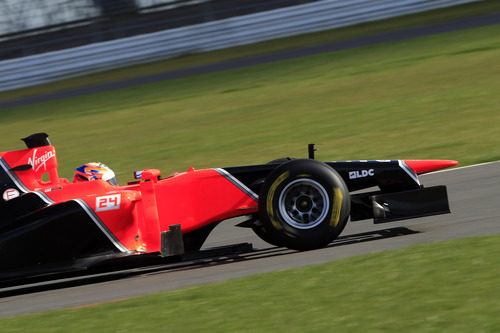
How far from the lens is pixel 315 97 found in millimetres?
16312

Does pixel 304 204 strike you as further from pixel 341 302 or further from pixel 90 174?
pixel 90 174

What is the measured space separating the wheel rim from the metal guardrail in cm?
1634

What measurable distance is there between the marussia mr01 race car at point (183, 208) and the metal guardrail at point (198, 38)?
52.5 ft

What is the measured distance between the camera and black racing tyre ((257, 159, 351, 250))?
20.2ft

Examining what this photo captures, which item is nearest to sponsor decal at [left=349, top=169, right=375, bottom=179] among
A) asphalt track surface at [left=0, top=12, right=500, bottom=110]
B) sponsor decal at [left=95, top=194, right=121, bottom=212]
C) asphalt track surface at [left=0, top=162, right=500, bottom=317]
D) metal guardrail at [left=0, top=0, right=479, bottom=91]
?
asphalt track surface at [left=0, top=162, right=500, bottom=317]

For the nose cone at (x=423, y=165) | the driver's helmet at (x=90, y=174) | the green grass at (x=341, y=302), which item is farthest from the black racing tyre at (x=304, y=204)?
the driver's helmet at (x=90, y=174)

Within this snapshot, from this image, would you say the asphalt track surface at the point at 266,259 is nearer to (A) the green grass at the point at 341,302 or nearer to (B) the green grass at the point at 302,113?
(A) the green grass at the point at 341,302

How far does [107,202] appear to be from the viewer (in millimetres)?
6230

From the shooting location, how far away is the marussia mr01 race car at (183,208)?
20.2ft

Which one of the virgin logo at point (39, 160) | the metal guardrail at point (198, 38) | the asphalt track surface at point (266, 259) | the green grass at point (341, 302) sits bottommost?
the green grass at point (341, 302)

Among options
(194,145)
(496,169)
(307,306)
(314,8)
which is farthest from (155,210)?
(314,8)

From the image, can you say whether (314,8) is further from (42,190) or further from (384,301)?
(384,301)

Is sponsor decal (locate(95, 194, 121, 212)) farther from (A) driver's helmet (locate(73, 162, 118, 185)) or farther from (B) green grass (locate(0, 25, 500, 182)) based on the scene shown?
(B) green grass (locate(0, 25, 500, 182))

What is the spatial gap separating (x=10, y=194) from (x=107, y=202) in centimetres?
98
